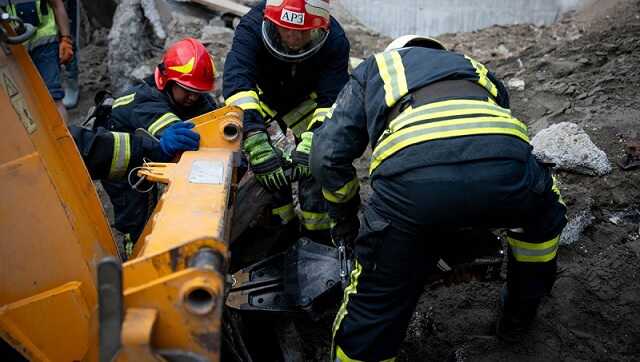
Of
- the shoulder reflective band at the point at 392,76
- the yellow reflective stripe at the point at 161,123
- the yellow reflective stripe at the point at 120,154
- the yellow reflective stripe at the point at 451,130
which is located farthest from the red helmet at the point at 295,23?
the yellow reflective stripe at the point at 451,130

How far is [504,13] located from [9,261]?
263 inches

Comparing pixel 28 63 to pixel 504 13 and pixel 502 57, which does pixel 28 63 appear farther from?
pixel 504 13

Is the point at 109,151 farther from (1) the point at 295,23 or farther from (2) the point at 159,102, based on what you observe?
(1) the point at 295,23

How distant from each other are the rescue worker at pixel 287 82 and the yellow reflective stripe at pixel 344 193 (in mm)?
657

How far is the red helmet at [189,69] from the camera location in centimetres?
350

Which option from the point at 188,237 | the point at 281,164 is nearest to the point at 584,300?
the point at 281,164

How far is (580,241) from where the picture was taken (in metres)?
3.62

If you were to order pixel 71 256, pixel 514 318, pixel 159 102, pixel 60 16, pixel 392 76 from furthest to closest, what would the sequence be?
pixel 60 16, pixel 159 102, pixel 514 318, pixel 392 76, pixel 71 256

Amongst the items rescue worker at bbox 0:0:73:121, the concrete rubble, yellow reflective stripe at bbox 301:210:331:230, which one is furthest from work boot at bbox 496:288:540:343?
the concrete rubble

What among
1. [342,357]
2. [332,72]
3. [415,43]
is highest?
[415,43]

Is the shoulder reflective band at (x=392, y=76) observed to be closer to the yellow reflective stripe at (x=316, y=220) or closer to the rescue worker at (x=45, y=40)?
the yellow reflective stripe at (x=316, y=220)

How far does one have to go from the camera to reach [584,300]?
322cm

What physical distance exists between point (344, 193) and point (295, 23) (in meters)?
1.24

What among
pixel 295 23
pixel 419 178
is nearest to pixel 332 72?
pixel 295 23
